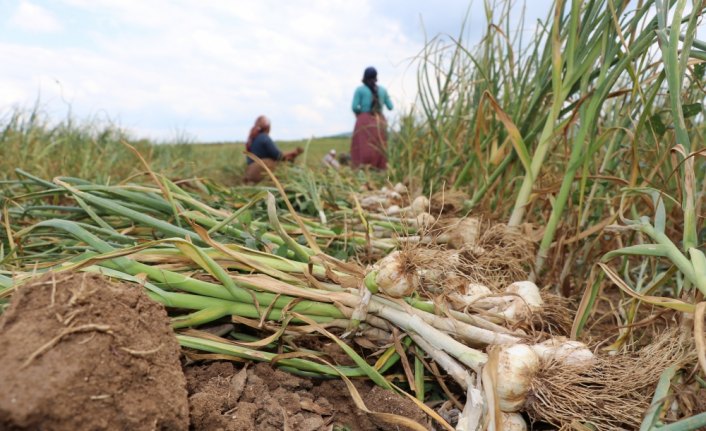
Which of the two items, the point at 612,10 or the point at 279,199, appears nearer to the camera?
the point at 612,10

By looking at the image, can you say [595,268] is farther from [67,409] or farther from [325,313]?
[67,409]

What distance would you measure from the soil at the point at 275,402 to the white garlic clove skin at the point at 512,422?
168 mm

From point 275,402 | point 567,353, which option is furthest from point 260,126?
point 567,353

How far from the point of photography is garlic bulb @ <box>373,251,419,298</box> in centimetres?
116

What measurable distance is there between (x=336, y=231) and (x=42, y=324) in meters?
1.15

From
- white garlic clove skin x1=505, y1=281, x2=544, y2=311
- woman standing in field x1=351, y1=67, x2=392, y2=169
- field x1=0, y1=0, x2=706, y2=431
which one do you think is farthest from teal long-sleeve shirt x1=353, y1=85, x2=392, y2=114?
white garlic clove skin x1=505, y1=281, x2=544, y2=311

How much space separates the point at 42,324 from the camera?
30.8 inches

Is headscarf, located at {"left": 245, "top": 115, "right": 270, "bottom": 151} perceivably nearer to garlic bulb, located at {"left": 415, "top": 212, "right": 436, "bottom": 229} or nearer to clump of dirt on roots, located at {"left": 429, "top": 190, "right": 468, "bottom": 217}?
clump of dirt on roots, located at {"left": 429, "top": 190, "right": 468, "bottom": 217}

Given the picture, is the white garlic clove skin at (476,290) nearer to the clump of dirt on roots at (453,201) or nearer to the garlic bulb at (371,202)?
the clump of dirt on roots at (453,201)

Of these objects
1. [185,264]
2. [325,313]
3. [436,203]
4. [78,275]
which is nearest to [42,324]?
[78,275]

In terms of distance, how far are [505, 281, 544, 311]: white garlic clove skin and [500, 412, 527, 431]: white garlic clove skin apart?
32 cm

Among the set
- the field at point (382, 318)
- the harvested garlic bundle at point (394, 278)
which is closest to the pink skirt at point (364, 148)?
the field at point (382, 318)

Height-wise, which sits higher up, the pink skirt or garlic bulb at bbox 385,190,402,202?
the pink skirt

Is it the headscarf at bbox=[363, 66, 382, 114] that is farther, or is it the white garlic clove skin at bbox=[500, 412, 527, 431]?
the headscarf at bbox=[363, 66, 382, 114]
